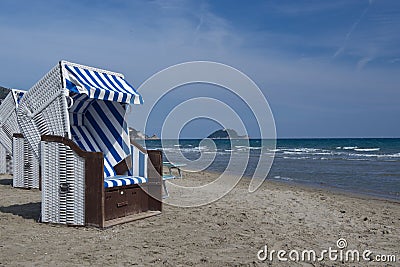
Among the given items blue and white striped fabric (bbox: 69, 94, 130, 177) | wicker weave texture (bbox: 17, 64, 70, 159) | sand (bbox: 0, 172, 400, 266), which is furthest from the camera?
blue and white striped fabric (bbox: 69, 94, 130, 177)

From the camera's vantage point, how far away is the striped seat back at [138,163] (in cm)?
663

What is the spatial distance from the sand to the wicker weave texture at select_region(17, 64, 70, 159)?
1.22 m

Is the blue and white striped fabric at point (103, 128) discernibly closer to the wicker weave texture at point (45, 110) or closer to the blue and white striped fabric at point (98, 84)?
the blue and white striped fabric at point (98, 84)

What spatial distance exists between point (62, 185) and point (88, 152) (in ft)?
1.97

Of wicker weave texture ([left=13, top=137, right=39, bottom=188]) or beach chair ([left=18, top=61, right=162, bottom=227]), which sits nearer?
beach chair ([left=18, top=61, right=162, bottom=227])

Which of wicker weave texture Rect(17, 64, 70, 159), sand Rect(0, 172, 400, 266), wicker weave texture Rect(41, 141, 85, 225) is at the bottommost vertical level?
sand Rect(0, 172, 400, 266)

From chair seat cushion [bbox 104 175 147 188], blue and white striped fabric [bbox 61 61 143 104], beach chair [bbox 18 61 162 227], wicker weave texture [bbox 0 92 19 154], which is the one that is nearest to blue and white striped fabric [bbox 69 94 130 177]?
beach chair [bbox 18 61 162 227]

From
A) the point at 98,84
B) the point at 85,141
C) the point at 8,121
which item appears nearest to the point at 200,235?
the point at 98,84

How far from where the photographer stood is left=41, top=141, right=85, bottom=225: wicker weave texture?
554 cm

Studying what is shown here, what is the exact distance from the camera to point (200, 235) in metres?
5.27

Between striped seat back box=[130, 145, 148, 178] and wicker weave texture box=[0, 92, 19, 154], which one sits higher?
wicker weave texture box=[0, 92, 19, 154]

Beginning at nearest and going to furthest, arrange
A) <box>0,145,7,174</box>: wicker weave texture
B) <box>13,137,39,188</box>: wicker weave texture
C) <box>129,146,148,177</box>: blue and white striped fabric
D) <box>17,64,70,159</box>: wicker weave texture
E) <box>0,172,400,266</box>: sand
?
<box>0,172,400,266</box>: sand
<box>17,64,70,159</box>: wicker weave texture
<box>129,146,148,177</box>: blue and white striped fabric
<box>13,137,39,188</box>: wicker weave texture
<box>0,145,7,174</box>: wicker weave texture

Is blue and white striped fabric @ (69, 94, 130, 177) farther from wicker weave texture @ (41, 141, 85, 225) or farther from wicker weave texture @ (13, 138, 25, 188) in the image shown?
wicker weave texture @ (13, 138, 25, 188)

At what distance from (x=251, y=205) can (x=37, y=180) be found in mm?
4586
